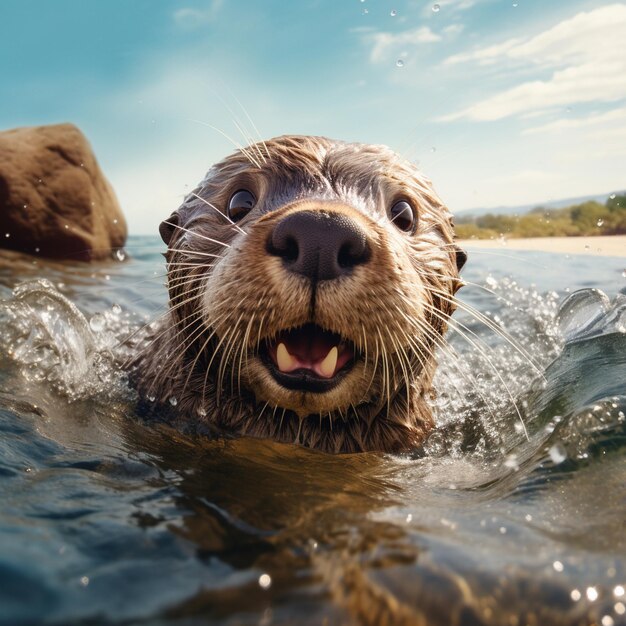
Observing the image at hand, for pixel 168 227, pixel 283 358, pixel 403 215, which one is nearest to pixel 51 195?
pixel 168 227

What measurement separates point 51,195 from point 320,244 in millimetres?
11358

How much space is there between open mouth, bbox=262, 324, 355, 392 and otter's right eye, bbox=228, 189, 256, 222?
89cm

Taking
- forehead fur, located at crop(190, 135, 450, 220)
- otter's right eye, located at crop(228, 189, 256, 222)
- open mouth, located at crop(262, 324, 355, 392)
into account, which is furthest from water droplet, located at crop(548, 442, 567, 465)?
otter's right eye, located at crop(228, 189, 256, 222)

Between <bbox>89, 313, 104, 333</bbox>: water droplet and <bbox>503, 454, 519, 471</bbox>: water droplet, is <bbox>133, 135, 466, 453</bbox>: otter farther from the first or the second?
<bbox>89, 313, 104, 333</bbox>: water droplet

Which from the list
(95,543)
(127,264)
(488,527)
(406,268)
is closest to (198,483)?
(95,543)

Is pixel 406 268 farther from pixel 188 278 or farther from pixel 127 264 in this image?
pixel 127 264

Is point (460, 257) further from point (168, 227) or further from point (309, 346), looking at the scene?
point (168, 227)

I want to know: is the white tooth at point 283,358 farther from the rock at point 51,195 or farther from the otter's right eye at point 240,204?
the rock at point 51,195

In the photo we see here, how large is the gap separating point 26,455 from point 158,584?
130 centimetres

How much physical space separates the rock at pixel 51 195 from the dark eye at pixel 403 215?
8.79 meters

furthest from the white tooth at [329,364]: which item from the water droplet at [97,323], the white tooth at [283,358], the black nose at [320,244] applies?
the water droplet at [97,323]

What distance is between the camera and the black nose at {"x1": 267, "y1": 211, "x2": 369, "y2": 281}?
2463mm

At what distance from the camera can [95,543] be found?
182cm

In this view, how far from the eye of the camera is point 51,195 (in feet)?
41.1
